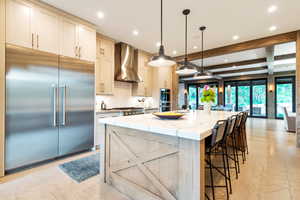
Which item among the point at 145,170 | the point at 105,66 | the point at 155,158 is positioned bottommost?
the point at 145,170

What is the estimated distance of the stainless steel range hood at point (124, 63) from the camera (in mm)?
4430

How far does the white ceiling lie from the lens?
8.88ft

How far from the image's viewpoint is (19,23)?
2.38 metres

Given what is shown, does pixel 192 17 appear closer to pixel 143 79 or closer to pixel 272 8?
pixel 272 8

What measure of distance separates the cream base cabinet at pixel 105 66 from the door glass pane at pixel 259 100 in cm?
1013

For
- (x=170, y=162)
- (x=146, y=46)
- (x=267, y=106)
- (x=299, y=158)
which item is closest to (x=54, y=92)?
(x=170, y=162)

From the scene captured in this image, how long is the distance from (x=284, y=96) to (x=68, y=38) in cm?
Answer: 1172

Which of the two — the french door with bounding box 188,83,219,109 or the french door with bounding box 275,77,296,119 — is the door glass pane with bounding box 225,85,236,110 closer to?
the french door with bounding box 188,83,219,109

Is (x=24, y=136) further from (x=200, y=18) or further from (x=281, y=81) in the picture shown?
(x=281, y=81)

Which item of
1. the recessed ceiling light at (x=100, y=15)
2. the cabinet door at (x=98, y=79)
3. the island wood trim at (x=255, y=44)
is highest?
the recessed ceiling light at (x=100, y=15)

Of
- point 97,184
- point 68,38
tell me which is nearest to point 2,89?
point 68,38

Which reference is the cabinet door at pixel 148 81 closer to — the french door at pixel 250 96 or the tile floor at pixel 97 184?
the tile floor at pixel 97 184

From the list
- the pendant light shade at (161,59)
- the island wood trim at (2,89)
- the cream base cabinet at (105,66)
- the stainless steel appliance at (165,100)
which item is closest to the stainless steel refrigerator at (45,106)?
the island wood trim at (2,89)

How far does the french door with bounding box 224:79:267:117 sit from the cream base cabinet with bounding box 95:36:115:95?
27.9ft
